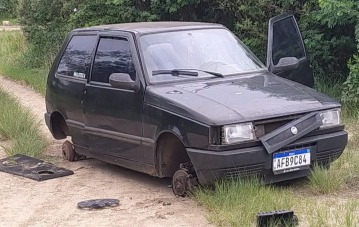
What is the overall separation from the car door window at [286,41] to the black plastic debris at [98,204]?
293cm

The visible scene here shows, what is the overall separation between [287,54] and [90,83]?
8.37 ft

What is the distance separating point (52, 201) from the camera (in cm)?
738

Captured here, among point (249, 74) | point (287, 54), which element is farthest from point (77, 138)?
point (287, 54)

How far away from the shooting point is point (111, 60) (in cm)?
823

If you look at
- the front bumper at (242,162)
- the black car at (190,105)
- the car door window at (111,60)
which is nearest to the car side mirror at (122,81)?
the black car at (190,105)

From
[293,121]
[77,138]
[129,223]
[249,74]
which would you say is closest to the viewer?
[129,223]

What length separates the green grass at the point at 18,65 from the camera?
59.4 feet

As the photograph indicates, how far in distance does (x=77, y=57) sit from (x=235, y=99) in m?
2.71

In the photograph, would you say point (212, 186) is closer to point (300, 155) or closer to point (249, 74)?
point (300, 155)

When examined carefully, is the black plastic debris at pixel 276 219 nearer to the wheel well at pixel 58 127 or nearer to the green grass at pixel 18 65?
the wheel well at pixel 58 127

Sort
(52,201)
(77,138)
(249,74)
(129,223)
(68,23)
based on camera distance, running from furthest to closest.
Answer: (68,23) < (77,138) < (249,74) < (52,201) < (129,223)

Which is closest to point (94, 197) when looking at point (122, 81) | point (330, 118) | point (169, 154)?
point (169, 154)

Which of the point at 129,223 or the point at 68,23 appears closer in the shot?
the point at 129,223

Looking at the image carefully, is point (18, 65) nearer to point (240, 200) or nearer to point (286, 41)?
point (286, 41)
